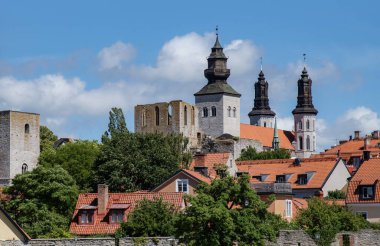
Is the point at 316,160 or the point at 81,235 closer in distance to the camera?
the point at 81,235

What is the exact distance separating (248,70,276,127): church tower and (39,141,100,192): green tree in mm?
103662

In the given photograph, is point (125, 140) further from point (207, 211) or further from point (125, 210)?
point (207, 211)

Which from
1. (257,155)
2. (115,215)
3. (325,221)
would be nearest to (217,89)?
(257,155)

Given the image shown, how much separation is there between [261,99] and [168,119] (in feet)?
262

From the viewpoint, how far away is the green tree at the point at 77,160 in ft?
254

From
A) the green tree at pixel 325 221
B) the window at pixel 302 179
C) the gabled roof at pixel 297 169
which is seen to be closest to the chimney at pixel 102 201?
the green tree at pixel 325 221

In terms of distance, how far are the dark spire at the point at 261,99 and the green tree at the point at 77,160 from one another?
340 feet

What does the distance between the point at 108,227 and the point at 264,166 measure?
2592 cm

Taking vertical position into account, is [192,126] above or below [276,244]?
above

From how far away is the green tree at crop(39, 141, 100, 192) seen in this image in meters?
77.5

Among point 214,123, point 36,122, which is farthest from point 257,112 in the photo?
point 36,122

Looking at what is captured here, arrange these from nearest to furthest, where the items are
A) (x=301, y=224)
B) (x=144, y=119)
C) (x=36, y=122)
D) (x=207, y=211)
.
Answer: (x=207, y=211) → (x=301, y=224) → (x=36, y=122) → (x=144, y=119)

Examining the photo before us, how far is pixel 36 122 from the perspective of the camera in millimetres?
89438

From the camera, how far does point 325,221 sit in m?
51.4
